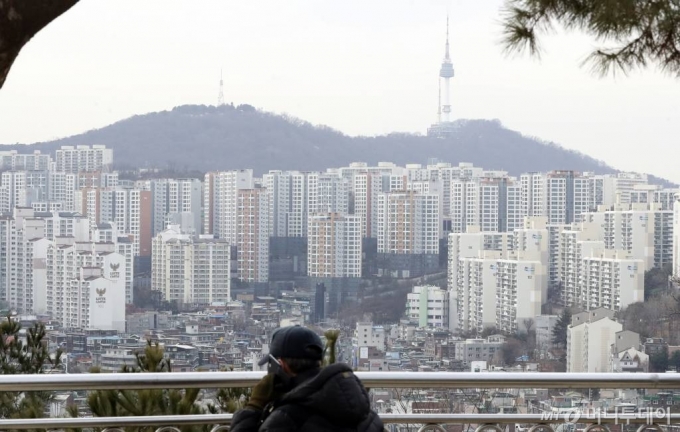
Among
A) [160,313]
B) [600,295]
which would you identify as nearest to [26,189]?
[160,313]

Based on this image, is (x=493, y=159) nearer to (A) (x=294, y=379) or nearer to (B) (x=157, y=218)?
(B) (x=157, y=218)

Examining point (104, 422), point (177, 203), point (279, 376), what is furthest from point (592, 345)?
point (177, 203)

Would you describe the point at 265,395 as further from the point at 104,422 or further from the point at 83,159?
the point at 83,159

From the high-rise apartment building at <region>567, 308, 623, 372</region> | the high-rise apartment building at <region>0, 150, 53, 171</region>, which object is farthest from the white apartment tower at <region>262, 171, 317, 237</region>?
the high-rise apartment building at <region>567, 308, 623, 372</region>

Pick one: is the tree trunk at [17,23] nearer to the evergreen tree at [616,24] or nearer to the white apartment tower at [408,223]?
the evergreen tree at [616,24]

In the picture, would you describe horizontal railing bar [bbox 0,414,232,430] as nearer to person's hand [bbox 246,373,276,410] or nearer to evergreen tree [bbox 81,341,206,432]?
evergreen tree [bbox 81,341,206,432]

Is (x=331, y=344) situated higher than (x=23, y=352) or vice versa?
(x=331, y=344)

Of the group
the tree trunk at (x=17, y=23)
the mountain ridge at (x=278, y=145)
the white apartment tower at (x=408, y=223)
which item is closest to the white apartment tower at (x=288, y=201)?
the mountain ridge at (x=278, y=145)
